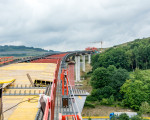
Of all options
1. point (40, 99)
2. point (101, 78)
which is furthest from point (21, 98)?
point (101, 78)

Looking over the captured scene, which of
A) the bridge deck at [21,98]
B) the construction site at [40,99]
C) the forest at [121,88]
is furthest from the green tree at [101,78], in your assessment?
the bridge deck at [21,98]

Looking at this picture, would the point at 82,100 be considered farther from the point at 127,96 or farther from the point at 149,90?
the point at 149,90

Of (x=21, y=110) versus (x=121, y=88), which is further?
(x=121, y=88)

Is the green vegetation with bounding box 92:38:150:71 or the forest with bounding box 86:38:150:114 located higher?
the green vegetation with bounding box 92:38:150:71

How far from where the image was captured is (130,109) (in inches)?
1022

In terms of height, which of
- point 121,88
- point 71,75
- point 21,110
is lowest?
point 121,88

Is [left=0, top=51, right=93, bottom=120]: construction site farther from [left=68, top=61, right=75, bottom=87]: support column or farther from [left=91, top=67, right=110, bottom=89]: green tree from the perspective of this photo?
[left=91, top=67, right=110, bottom=89]: green tree

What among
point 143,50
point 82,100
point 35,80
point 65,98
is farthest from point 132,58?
point 65,98

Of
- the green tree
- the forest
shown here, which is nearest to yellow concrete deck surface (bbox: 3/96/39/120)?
the forest

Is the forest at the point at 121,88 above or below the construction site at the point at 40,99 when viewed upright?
below

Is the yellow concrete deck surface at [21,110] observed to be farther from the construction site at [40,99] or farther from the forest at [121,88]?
the forest at [121,88]

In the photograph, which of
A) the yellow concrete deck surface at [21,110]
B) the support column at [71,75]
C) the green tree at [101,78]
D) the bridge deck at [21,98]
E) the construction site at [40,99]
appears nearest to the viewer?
the construction site at [40,99]

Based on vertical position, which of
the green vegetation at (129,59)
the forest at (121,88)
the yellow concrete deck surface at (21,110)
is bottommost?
the forest at (121,88)

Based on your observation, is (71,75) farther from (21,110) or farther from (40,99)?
(40,99)
